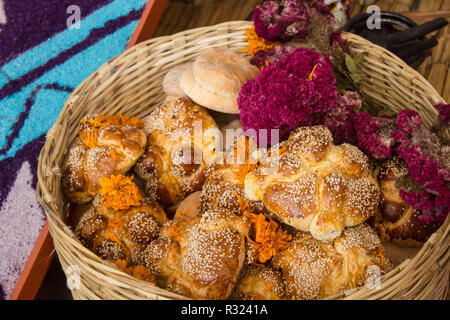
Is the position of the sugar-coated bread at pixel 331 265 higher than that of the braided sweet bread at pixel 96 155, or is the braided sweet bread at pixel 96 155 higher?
the braided sweet bread at pixel 96 155

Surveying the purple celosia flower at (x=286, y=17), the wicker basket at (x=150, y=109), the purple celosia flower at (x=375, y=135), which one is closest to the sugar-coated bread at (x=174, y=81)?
the wicker basket at (x=150, y=109)

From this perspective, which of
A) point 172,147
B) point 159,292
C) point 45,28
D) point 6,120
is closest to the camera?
point 159,292

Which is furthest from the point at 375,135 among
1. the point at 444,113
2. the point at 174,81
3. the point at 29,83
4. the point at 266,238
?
the point at 29,83

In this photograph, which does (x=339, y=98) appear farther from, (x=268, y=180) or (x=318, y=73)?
(x=268, y=180)

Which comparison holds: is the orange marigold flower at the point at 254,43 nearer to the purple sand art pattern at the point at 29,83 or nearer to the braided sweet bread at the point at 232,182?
the braided sweet bread at the point at 232,182

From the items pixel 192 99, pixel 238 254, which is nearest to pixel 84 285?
pixel 238 254

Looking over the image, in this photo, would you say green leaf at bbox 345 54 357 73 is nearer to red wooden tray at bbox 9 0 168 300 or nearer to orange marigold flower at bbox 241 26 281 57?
orange marigold flower at bbox 241 26 281 57
